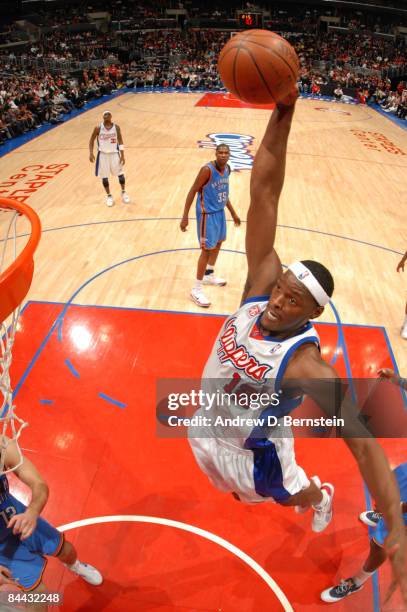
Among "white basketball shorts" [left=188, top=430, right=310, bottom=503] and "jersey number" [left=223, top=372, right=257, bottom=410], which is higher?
"jersey number" [left=223, top=372, right=257, bottom=410]

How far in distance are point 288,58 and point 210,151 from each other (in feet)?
34.8

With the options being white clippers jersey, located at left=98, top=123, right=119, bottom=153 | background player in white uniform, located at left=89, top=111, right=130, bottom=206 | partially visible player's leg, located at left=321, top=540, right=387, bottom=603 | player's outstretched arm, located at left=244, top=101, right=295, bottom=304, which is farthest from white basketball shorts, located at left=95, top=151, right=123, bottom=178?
partially visible player's leg, located at left=321, top=540, right=387, bottom=603

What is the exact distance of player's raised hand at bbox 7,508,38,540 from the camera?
6.82 ft

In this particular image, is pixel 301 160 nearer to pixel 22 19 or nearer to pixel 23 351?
pixel 23 351

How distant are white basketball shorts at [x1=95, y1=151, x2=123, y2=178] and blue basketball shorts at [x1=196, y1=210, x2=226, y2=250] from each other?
3.94 meters

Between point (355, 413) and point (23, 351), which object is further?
point (23, 351)

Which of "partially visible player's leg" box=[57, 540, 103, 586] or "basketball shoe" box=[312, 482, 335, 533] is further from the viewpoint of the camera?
"basketball shoe" box=[312, 482, 335, 533]

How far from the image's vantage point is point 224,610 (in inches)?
106

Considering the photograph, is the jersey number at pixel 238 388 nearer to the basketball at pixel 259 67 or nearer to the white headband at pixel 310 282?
the white headband at pixel 310 282

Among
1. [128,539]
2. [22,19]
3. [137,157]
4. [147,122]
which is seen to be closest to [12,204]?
[128,539]

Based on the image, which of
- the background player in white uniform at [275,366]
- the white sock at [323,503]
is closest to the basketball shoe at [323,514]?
the white sock at [323,503]

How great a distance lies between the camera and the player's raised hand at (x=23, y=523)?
2.08 m

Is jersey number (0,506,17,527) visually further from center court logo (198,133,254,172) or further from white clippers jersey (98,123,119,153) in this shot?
center court logo (198,133,254,172)

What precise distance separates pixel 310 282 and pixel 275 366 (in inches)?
16.2
